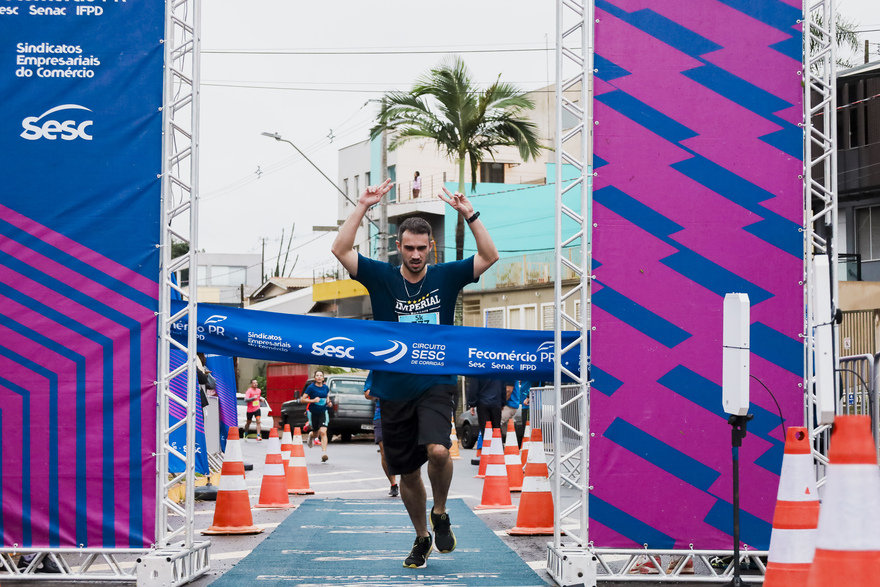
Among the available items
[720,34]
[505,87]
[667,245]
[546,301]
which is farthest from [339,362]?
[546,301]

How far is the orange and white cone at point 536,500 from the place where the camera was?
9570 mm

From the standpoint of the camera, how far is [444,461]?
712cm

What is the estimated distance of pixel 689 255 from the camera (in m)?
7.23

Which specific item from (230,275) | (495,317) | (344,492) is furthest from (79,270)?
(230,275)

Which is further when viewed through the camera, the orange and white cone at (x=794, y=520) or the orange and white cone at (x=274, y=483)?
the orange and white cone at (x=274, y=483)

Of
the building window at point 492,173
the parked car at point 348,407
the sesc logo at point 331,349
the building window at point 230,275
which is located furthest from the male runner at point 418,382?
the building window at point 230,275

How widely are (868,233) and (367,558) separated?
2649cm

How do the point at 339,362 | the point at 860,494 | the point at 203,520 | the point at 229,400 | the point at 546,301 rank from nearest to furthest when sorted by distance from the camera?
the point at 860,494
the point at 339,362
the point at 203,520
the point at 229,400
the point at 546,301

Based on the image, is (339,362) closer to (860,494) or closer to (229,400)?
(860,494)

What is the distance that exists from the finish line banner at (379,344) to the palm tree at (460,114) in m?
21.8

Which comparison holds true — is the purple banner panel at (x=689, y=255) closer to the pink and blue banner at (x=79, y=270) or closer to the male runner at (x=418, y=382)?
the male runner at (x=418, y=382)

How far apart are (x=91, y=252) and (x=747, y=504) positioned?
15.5ft

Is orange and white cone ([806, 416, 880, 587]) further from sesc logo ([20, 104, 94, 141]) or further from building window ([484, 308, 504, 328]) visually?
building window ([484, 308, 504, 328])

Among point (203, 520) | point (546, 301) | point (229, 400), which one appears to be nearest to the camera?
point (203, 520)
